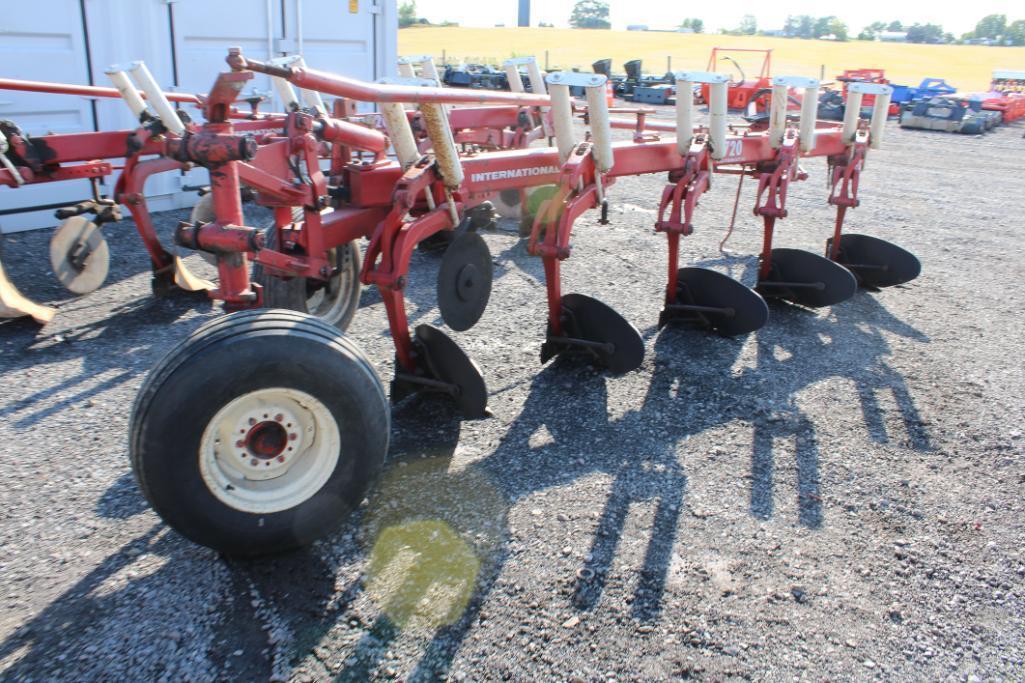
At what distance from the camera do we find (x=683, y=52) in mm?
47750

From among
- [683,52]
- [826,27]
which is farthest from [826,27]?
[683,52]

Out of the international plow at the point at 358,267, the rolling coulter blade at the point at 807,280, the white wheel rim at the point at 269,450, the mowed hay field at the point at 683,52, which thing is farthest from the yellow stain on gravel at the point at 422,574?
the mowed hay field at the point at 683,52

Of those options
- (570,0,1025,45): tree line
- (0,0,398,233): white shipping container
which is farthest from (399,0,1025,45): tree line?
(0,0,398,233): white shipping container

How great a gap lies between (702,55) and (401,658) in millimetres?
47468

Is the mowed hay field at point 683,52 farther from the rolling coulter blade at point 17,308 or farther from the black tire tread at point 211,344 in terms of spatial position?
the black tire tread at point 211,344

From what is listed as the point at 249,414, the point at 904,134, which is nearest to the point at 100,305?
the point at 249,414

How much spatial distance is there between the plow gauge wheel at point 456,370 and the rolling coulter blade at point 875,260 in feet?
11.6

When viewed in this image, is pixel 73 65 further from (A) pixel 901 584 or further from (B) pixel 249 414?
(A) pixel 901 584

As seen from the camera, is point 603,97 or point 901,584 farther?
point 603,97

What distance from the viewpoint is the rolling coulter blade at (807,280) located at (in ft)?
16.5

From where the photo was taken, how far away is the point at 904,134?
1739cm

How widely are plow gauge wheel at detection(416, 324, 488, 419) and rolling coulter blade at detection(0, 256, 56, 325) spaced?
2.55 metres

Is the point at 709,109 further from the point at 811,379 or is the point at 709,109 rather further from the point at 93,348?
the point at 93,348

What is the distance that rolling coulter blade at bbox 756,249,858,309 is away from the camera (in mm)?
5043
